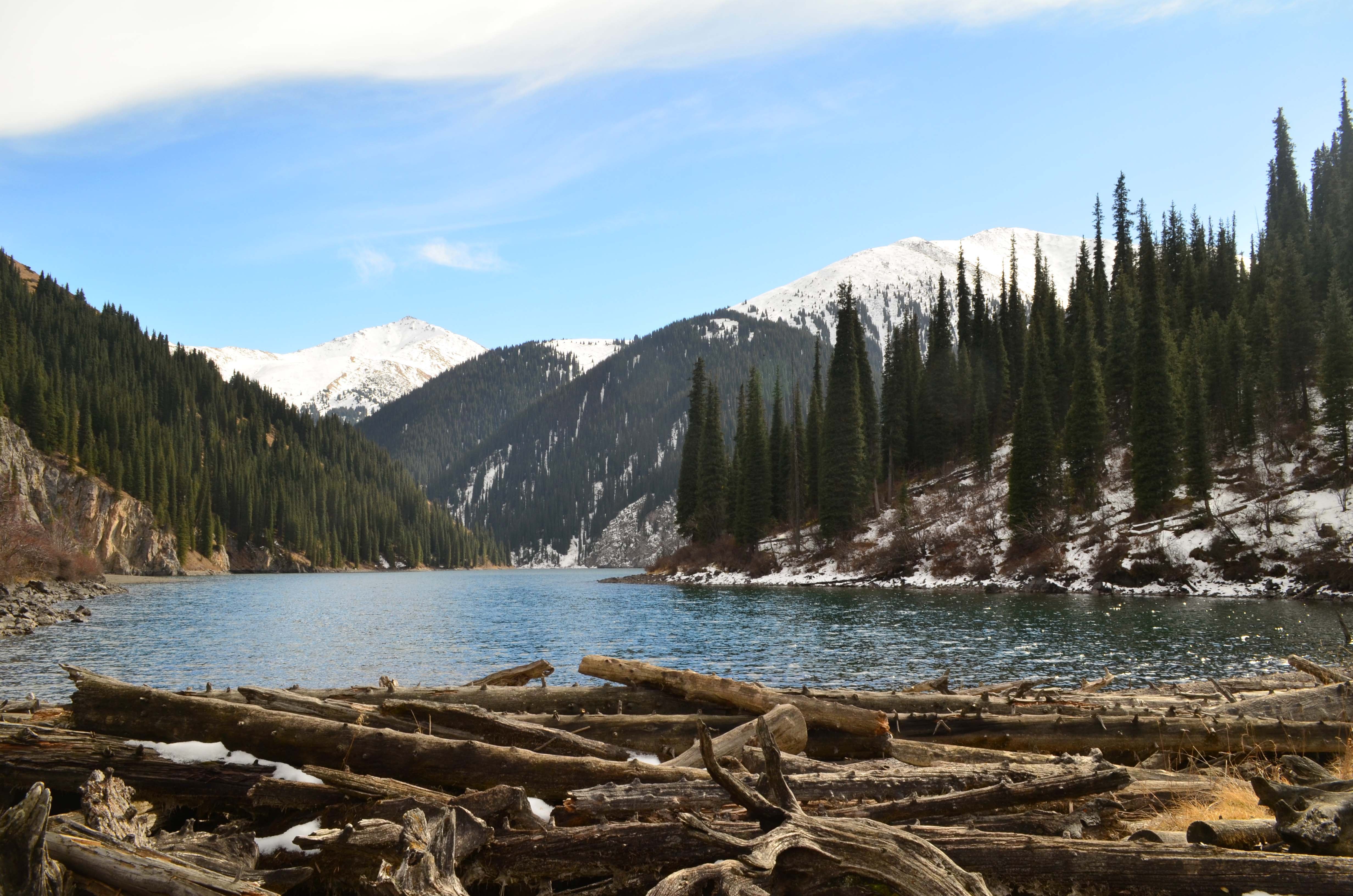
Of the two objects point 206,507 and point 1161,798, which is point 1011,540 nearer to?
point 1161,798

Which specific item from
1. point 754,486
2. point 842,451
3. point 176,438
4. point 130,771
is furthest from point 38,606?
point 176,438

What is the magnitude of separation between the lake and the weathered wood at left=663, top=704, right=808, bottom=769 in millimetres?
13289

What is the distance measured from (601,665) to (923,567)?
64192 mm

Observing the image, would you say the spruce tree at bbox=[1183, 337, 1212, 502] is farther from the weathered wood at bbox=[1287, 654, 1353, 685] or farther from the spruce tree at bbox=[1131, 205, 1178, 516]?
the weathered wood at bbox=[1287, 654, 1353, 685]

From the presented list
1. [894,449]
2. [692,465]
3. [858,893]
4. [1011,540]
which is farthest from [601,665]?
[692,465]

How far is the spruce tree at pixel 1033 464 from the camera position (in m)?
65.9

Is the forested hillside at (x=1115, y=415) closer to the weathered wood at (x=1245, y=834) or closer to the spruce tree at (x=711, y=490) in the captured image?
the spruce tree at (x=711, y=490)

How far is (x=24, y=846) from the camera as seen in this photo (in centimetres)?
488

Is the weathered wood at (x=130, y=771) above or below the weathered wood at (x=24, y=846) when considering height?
below

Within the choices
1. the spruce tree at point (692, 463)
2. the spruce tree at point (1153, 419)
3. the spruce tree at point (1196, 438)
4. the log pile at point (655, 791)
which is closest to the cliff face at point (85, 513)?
the spruce tree at point (692, 463)

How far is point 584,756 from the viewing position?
8.26 metres

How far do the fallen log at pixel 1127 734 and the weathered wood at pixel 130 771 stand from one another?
7641 millimetres

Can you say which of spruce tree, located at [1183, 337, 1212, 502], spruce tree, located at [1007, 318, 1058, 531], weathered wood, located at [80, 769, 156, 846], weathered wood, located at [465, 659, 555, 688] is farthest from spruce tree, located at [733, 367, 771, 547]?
weathered wood, located at [80, 769, 156, 846]

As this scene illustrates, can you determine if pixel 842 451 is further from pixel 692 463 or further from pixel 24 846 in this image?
pixel 24 846
